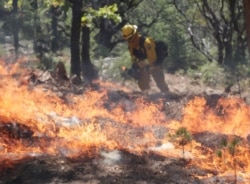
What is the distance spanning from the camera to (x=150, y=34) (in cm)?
2617

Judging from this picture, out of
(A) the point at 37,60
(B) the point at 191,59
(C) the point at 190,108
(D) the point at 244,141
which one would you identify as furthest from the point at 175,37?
(D) the point at 244,141

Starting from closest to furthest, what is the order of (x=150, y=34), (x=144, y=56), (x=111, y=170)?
(x=111, y=170) < (x=144, y=56) < (x=150, y=34)

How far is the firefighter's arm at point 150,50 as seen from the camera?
13.4 meters

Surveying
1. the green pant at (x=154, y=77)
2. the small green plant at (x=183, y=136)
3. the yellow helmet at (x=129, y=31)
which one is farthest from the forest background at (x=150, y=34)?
the small green plant at (x=183, y=136)

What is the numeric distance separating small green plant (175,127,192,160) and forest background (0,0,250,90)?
9270mm

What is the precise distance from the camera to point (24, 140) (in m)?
7.54

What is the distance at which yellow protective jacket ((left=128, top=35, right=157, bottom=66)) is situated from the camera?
Answer: 13.4m

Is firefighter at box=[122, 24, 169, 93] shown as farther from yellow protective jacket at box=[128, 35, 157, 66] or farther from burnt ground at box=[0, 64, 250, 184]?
burnt ground at box=[0, 64, 250, 184]

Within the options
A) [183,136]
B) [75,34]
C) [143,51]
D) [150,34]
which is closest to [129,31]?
[143,51]

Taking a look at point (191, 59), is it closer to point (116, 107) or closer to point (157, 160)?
point (116, 107)

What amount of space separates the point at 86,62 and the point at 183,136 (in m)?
9.73

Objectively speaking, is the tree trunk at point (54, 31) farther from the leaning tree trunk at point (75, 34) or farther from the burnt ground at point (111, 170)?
the burnt ground at point (111, 170)

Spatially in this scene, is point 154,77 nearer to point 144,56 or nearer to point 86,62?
point 144,56

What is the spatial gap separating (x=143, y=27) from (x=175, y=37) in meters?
3.07
